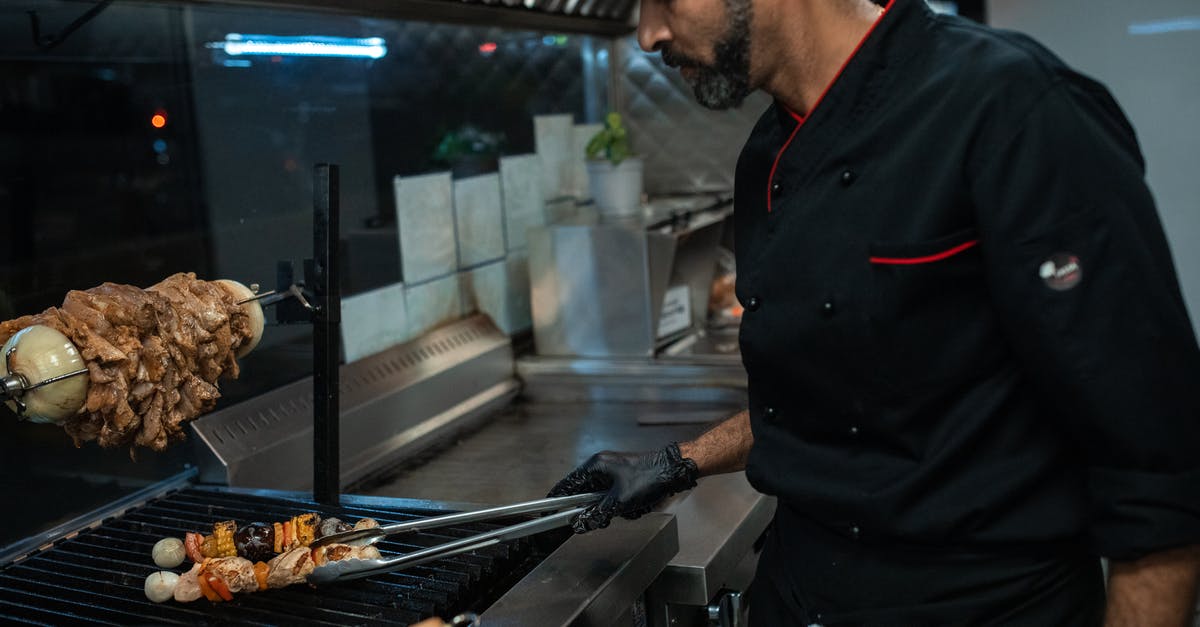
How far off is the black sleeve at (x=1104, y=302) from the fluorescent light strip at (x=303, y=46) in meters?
1.61

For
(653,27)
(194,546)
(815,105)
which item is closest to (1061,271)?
(815,105)

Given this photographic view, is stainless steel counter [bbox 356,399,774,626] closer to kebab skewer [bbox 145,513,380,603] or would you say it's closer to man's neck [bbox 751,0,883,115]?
kebab skewer [bbox 145,513,380,603]

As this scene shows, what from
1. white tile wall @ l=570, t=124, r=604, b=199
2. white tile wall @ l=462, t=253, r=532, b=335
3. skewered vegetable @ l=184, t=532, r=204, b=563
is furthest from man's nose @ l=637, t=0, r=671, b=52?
white tile wall @ l=570, t=124, r=604, b=199

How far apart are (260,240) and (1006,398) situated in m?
1.57

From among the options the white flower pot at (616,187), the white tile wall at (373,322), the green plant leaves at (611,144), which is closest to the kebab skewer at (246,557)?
the white tile wall at (373,322)

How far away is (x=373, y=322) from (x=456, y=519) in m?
1.12

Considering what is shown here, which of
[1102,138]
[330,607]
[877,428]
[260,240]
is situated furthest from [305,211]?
[1102,138]

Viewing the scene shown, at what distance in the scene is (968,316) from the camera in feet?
3.88

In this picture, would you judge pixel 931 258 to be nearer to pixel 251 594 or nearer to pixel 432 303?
pixel 251 594

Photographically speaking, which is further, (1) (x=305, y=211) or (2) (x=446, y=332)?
(2) (x=446, y=332)

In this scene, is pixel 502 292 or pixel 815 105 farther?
pixel 502 292

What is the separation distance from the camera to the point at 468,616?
127 centimetres

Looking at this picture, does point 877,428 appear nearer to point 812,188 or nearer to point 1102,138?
point 812,188

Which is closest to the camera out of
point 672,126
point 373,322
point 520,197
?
point 373,322
